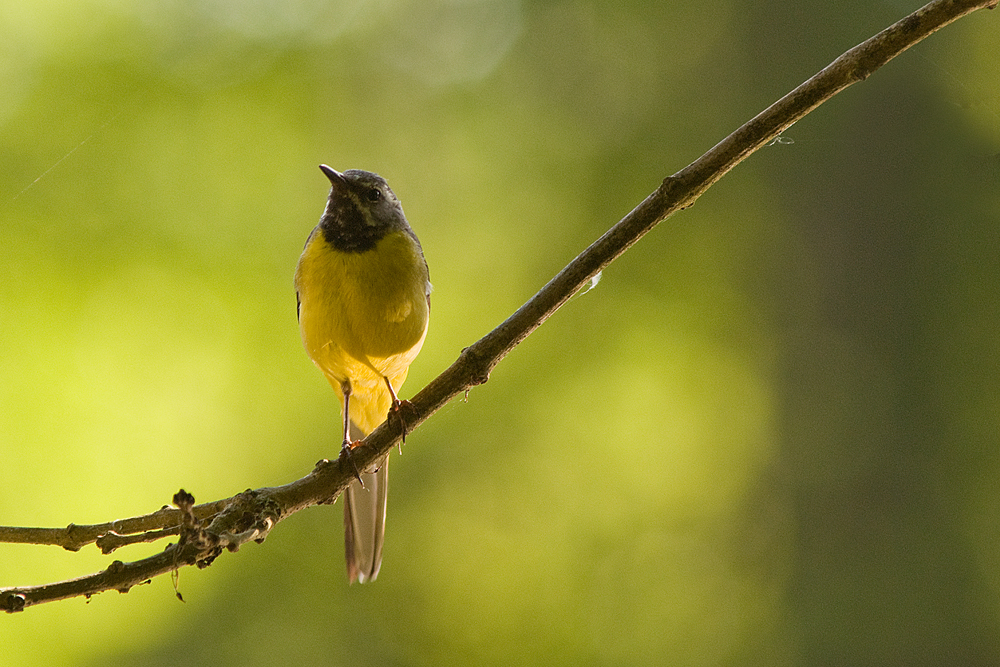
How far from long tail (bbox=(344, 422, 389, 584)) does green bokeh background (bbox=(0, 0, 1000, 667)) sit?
1.29 meters

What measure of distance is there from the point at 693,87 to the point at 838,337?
4.71ft

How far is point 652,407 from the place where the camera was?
163 inches

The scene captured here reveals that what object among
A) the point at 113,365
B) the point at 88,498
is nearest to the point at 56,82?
the point at 113,365

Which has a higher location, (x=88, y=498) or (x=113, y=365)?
(x=113, y=365)

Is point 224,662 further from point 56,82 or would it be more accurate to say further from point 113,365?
point 56,82

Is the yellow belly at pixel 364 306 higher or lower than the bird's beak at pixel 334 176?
lower

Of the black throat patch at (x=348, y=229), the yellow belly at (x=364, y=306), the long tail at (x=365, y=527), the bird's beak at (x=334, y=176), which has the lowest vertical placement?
the long tail at (x=365, y=527)

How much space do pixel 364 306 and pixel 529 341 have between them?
252 cm

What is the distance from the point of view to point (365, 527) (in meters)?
1.98

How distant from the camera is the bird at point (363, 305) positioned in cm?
187

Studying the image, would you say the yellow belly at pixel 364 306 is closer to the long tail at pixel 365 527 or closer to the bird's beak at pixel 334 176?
the bird's beak at pixel 334 176

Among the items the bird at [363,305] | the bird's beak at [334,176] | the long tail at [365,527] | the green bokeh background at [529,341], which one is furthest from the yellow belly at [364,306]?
the green bokeh background at [529,341]

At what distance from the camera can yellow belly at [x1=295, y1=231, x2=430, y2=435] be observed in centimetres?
186

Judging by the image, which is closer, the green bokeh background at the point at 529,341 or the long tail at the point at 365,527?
the long tail at the point at 365,527
